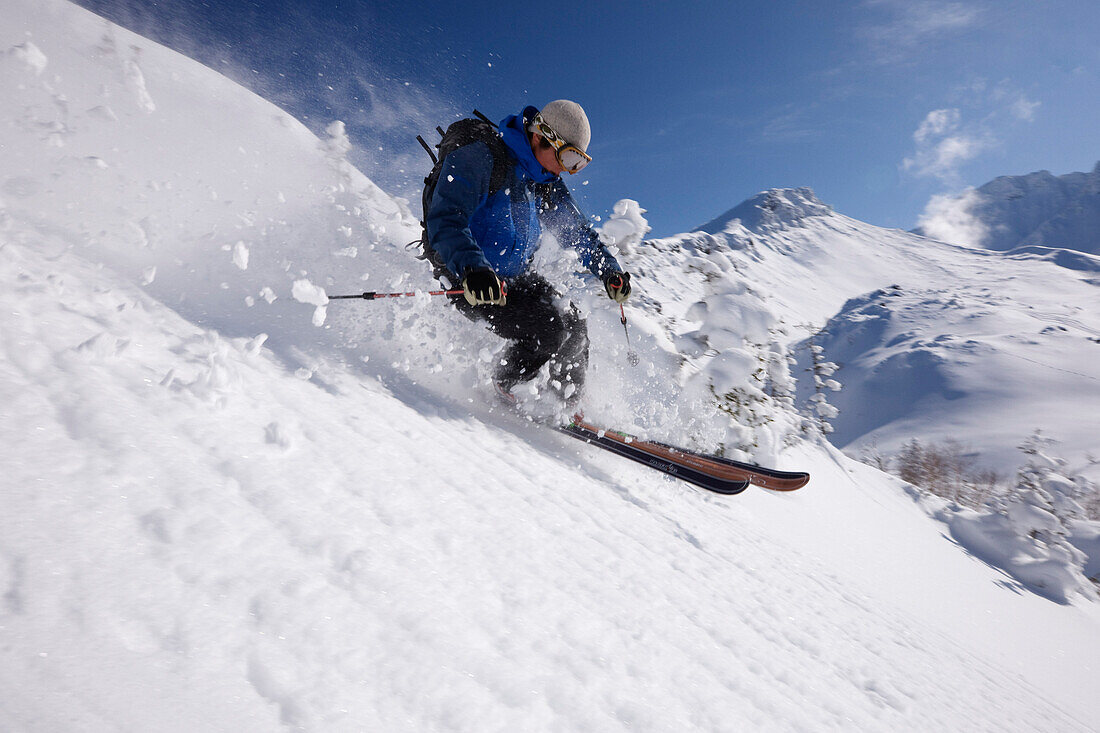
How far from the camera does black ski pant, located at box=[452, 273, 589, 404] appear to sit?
11.7ft

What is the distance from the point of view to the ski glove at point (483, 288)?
2.62m

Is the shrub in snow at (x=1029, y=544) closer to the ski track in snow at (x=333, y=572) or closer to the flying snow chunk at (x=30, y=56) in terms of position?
the ski track in snow at (x=333, y=572)

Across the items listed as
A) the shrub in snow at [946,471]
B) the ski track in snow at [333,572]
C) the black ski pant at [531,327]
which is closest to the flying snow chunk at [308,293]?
the ski track in snow at [333,572]

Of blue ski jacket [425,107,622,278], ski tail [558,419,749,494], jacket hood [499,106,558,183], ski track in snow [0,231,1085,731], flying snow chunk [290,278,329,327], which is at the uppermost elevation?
jacket hood [499,106,558,183]

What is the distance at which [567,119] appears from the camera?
3158 millimetres

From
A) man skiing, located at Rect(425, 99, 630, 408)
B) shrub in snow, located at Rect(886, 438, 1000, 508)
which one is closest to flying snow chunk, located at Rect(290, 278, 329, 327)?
man skiing, located at Rect(425, 99, 630, 408)

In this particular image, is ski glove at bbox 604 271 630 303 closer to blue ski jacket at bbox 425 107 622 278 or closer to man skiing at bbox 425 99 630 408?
man skiing at bbox 425 99 630 408

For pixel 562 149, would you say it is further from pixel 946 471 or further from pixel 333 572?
pixel 946 471

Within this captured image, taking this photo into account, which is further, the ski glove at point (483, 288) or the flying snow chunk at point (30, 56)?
the flying snow chunk at point (30, 56)

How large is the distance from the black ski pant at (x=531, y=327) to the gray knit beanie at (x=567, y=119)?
1.01 meters

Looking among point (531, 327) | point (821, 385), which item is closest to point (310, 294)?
point (531, 327)

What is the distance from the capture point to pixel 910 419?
61.9 metres

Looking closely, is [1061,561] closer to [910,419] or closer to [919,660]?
[919,660]

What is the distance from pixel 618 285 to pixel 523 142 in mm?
1463
